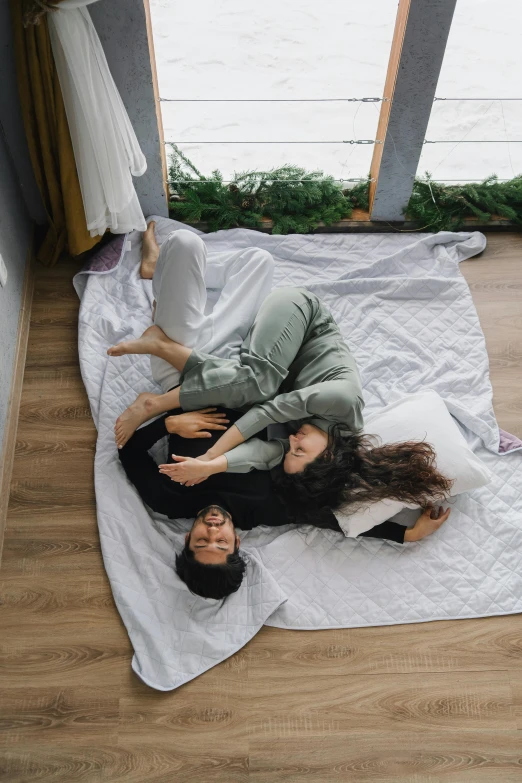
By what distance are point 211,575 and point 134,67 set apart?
1581 mm

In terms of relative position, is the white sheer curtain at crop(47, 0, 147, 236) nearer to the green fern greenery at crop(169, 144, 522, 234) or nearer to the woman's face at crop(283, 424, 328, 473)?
the green fern greenery at crop(169, 144, 522, 234)

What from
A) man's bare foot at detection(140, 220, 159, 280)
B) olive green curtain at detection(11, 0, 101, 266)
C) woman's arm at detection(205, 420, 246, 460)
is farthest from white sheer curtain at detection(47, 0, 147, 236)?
woman's arm at detection(205, 420, 246, 460)

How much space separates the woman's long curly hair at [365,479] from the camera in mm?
1774

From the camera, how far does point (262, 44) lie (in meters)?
2.27

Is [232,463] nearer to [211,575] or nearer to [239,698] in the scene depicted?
[211,575]

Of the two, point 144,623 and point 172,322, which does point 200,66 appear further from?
point 144,623

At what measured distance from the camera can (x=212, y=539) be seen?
1671 millimetres

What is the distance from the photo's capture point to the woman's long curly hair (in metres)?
1.77

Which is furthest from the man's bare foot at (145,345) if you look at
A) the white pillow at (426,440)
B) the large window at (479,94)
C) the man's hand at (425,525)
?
the large window at (479,94)

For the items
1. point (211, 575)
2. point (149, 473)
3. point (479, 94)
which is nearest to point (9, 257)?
point (149, 473)

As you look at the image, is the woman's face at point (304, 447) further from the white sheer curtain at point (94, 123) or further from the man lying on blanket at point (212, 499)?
the white sheer curtain at point (94, 123)

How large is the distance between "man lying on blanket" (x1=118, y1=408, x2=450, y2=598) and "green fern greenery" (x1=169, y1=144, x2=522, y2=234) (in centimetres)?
94

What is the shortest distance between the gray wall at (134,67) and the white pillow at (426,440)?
120cm

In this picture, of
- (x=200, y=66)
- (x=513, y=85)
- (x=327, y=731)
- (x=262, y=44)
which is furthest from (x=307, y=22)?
(x=327, y=731)
